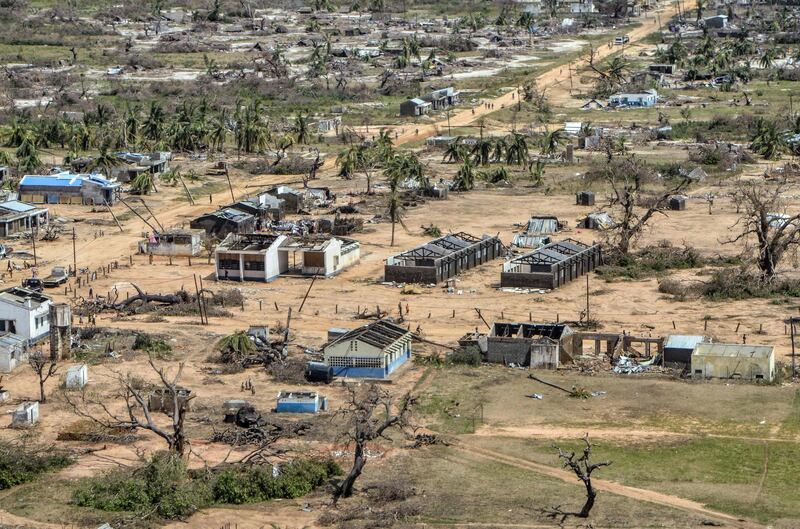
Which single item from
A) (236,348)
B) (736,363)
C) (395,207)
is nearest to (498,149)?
(395,207)

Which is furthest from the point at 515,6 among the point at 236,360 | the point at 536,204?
the point at 236,360

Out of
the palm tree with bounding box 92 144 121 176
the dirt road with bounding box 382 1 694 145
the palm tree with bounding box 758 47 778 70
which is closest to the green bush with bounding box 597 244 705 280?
the palm tree with bounding box 92 144 121 176

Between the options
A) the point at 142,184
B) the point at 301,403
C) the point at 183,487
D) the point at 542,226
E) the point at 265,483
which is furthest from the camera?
the point at 142,184

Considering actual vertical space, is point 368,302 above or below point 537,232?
below

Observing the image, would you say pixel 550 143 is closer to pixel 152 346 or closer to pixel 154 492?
pixel 152 346

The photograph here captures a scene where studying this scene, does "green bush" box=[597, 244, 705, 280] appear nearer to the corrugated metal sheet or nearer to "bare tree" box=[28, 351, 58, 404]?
the corrugated metal sheet

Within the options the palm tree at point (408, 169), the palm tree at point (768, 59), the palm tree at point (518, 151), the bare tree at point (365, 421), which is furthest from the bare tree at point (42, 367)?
the palm tree at point (768, 59)
